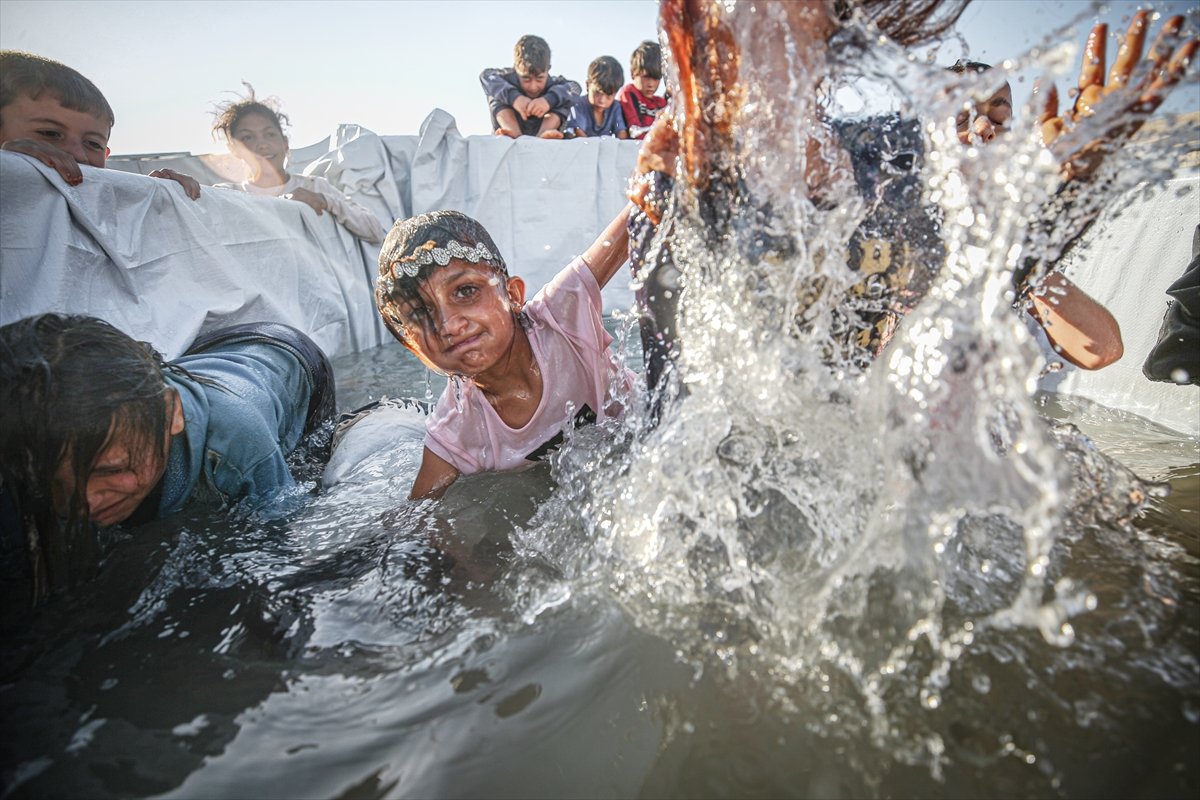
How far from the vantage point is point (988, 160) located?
1.03m

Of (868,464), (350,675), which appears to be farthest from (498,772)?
(868,464)

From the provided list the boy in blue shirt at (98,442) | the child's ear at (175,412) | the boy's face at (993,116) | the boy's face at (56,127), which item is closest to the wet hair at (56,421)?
the boy in blue shirt at (98,442)

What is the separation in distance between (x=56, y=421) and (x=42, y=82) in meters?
2.01

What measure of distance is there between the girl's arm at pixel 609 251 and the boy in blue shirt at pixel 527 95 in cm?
393

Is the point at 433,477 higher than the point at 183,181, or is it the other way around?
the point at 183,181

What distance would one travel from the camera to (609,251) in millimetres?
2223

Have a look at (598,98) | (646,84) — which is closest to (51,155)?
(598,98)

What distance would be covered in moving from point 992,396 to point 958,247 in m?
0.27

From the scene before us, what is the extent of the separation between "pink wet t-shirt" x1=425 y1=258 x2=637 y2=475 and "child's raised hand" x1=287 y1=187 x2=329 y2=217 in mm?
3012

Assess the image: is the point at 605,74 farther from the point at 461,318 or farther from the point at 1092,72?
the point at 1092,72

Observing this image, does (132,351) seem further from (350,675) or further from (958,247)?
(958,247)

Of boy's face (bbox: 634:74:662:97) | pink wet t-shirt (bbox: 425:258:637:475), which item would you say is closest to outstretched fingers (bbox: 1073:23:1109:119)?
pink wet t-shirt (bbox: 425:258:637:475)

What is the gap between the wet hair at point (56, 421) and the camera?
1458 millimetres

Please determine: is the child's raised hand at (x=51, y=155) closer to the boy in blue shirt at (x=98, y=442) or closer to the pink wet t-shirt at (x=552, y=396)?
the boy in blue shirt at (x=98, y=442)
